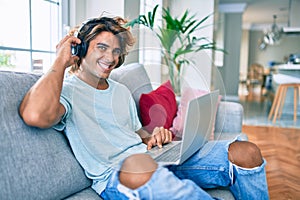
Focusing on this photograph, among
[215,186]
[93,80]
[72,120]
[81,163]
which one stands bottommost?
[215,186]

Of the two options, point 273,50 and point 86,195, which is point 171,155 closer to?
point 86,195

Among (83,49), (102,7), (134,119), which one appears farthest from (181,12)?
(83,49)

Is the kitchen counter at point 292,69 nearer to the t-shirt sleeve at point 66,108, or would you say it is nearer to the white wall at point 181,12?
the white wall at point 181,12

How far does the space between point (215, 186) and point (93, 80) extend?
612 mm

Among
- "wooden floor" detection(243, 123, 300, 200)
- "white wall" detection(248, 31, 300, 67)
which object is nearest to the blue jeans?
"wooden floor" detection(243, 123, 300, 200)

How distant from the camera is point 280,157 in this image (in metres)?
2.70

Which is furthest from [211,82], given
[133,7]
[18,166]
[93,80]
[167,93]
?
[133,7]

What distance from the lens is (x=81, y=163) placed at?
1021 mm

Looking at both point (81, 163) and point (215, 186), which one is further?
point (215, 186)

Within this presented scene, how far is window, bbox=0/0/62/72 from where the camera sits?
1662 millimetres

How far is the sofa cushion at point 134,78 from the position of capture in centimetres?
89

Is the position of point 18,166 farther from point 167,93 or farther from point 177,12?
point 177,12

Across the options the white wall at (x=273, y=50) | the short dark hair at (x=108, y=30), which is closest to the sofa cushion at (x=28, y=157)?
the short dark hair at (x=108, y=30)

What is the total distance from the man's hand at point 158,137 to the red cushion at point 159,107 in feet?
0.05
